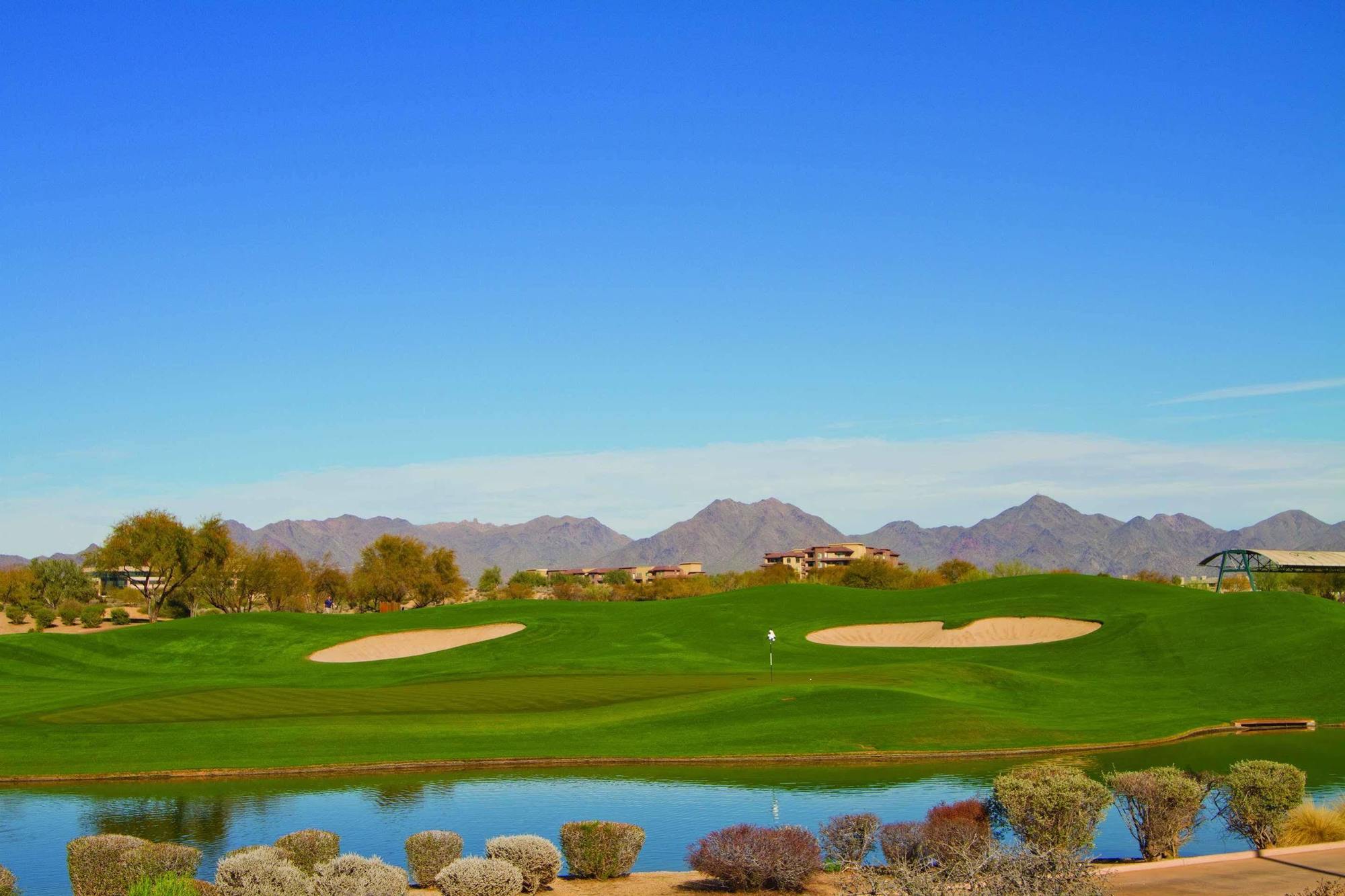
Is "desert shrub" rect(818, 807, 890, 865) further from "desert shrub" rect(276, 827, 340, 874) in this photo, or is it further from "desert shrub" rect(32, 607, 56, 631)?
"desert shrub" rect(32, 607, 56, 631)

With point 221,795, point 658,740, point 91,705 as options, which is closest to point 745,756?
point 658,740

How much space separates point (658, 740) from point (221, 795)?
12.9 meters

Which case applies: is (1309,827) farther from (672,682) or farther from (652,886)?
(672,682)

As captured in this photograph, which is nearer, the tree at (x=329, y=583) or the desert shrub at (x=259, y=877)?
the desert shrub at (x=259, y=877)

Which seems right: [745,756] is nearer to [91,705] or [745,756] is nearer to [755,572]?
[91,705]

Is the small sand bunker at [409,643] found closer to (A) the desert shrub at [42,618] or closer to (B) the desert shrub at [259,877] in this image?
(A) the desert shrub at [42,618]

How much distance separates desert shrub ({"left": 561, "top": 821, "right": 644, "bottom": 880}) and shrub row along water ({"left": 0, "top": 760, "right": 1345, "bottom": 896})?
0.02 m

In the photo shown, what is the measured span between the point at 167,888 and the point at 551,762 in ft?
65.7

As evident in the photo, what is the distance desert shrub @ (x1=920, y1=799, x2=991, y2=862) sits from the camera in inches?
706

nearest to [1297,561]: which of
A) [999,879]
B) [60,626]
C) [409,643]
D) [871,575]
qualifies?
[871,575]

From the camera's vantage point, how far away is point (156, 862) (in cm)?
1764

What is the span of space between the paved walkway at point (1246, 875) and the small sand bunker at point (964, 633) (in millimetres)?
46330

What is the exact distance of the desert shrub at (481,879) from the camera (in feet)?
55.8

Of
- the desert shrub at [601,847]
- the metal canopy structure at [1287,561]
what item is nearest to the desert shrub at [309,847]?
the desert shrub at [601,847]
